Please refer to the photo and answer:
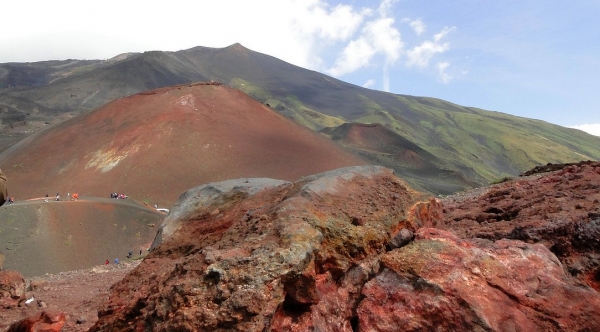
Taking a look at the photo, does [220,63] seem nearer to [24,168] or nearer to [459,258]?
[24,168]

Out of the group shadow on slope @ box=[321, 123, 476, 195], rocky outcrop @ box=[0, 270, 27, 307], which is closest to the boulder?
rocky outcrop @ box=[0, 270, 27, 307]

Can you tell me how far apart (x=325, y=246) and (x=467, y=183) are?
5081 cm

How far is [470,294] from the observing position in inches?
134

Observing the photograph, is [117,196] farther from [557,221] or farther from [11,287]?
[557,221]

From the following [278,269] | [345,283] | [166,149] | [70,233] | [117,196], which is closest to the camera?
[278,269]

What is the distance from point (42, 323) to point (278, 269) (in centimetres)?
331

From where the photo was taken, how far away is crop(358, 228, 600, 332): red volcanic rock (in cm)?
331

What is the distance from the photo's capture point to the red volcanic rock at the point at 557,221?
16.1 feet

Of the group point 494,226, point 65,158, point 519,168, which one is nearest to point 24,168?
point 65,158

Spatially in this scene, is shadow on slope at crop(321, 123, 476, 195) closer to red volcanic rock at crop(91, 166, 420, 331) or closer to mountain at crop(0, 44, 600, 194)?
mountain at crop(0, 44, 600, 194)

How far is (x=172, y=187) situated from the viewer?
106 ft

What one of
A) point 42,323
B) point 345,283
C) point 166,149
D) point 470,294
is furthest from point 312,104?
point 470,294

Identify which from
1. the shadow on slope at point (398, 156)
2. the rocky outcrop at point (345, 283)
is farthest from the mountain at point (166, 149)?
the rocky outcrop at point (345, 283)

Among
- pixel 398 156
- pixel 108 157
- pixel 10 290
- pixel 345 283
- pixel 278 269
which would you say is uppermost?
pixel 278 269
